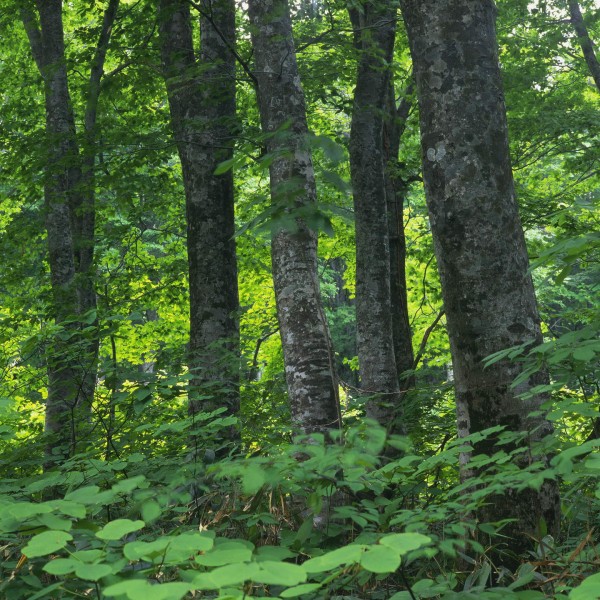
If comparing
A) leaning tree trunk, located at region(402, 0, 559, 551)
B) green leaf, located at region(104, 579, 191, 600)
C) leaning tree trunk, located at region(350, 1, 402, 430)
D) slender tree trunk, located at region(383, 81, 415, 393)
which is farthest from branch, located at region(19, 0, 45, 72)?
green leaf, located at region(104, 579, 191, 600)

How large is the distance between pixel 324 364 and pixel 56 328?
1.96 metres

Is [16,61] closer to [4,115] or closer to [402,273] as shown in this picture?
[4,115]

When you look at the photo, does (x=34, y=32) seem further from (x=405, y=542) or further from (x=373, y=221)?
(x=405, y=542)

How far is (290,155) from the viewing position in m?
2.74

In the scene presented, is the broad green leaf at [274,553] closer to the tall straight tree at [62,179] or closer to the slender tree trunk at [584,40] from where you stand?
the tall straight tree at [62,179]

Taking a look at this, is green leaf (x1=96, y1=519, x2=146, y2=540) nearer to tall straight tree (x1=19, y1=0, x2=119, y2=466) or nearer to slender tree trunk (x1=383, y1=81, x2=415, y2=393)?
tall straight tree (x1=19, y1=0, x2=119, y2=466)

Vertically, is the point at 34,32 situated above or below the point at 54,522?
above

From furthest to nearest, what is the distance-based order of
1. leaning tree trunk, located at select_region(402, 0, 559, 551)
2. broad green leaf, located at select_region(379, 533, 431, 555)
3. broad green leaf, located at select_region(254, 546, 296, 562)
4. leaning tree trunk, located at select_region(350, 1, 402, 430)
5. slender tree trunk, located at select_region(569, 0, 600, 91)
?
1. slender tree trunk, located at select_region(569, 0, 600, 91)
2. leaning tree trunk, located at select_region(350, 1, 402, 430)
3. leaning tree trunk, located at select_region(402, 0, 559, 551)
4. broad green leaf, located at select_region(254, 546, 296, 562)
5. broad green leaf, located at select_region(379, 533, 431, 555)

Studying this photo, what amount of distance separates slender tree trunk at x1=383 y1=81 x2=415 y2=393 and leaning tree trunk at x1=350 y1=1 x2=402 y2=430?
0.44 metres

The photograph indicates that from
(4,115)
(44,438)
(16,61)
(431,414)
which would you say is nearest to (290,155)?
(44,438)

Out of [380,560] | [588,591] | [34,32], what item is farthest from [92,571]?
[34,32]

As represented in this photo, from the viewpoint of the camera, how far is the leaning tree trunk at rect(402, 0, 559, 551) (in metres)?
3.50

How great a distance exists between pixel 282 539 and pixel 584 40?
12901 millimetres

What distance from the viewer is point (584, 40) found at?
44.1 feet
